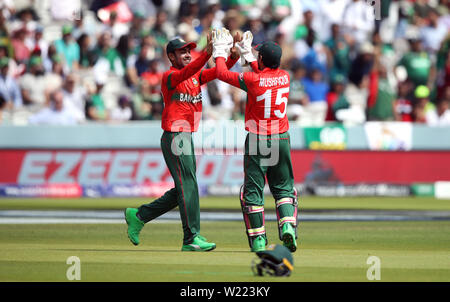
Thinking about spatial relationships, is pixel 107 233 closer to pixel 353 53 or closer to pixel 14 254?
pixel 14 254

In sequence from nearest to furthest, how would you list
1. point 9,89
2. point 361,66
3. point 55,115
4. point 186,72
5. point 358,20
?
point 186,72 → point 55,115 → point 9,89 → point 361,66 → point 358,20

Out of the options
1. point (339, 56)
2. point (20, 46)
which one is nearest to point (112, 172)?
point (20, 46)

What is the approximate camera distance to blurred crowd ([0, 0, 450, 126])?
21.3 metres

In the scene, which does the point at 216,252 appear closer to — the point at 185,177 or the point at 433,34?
the point at 185,177

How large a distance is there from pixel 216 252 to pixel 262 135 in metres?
1.45

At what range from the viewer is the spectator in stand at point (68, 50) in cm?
2206

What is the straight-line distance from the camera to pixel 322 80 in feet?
74.4

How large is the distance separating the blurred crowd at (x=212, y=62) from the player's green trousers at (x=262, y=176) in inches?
393

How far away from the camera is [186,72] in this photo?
35.1 feet

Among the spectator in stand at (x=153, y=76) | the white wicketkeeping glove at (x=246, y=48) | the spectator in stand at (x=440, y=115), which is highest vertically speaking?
the white wicketkeeping glove at (x=246, y=48)

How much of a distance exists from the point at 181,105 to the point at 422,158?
11001 mm

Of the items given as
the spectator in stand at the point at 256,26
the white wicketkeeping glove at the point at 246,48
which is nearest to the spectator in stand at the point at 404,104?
the spectator in stand at the point at 256,26

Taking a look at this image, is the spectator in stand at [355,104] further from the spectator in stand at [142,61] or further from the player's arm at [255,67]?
the player's arm at [255,67]
